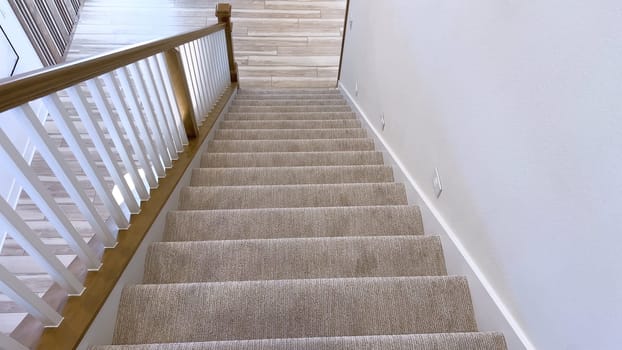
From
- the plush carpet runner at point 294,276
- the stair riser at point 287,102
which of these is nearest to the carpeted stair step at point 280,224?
the plush carpet runner at point 294,276

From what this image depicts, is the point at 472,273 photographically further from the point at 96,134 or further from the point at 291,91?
the point at 291,91

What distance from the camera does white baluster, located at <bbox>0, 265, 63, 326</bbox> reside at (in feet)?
2.53

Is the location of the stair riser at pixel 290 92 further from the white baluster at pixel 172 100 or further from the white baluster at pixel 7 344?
the white baluster at pixel 7 344

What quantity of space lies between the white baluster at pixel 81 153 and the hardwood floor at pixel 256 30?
4000 millimetres

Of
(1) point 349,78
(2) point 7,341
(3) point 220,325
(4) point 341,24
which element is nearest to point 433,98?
(3) point 220,325

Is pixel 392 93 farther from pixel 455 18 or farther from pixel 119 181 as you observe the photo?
pixel 119 181

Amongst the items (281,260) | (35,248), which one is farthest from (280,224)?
(35,248)

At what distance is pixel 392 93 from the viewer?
7.37ft

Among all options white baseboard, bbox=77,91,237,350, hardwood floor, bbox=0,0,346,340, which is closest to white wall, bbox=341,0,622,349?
white baseboard, bbox=77,91,237,350

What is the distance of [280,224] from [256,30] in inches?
191

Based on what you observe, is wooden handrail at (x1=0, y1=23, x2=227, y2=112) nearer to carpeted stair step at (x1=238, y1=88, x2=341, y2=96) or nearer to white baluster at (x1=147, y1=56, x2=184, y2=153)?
white baluster at (x1=147, y1=56, x2=184, y2=153)

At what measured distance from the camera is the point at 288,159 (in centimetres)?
234

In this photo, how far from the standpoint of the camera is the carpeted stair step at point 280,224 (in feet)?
5.03

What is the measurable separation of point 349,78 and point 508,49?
10.3ft
